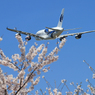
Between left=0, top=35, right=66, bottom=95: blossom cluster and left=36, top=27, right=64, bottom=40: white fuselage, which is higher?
left=36, top=27, right=64, bottom=40: white fuselage

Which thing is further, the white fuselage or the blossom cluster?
the white fuselage

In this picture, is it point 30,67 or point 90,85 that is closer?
point 30,67

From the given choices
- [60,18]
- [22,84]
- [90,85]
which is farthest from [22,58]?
[60,18]

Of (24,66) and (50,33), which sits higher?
(50,33)

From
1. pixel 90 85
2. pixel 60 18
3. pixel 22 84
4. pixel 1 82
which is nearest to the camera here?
pixel 1 82

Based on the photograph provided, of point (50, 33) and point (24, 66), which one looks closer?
point (24, 66)

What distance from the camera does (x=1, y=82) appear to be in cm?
542

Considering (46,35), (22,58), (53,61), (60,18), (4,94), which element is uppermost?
(60,18)

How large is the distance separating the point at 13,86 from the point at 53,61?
5.03ft

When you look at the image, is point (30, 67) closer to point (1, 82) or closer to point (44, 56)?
→ point (44, 56)

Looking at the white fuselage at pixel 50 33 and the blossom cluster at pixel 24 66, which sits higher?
the white fuselage at pixel 50 33

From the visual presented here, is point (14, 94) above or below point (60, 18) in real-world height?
below

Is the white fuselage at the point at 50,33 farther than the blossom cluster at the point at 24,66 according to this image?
Yes

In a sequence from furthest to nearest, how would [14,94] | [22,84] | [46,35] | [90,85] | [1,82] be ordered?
[46,35]
[90,85]
[22,84]
[14,94]
[1,82]
